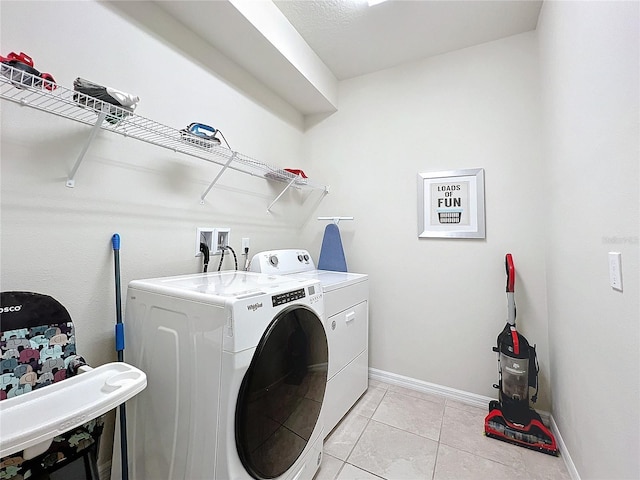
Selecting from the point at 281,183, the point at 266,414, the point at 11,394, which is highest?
the point at 281,183

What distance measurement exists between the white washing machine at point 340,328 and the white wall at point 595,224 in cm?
115

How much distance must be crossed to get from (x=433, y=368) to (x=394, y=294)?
627 millimetres

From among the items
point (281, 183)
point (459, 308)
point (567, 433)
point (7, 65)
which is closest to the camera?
point (7, 65)

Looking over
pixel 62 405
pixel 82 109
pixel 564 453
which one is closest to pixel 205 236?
pixel 82 109

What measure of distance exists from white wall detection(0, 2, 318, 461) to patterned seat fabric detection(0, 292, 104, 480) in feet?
0.42

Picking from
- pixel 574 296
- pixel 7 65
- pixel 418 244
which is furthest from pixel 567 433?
pixel 7 65

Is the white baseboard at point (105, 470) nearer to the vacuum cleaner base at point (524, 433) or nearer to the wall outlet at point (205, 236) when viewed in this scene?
the wall outlet at point (205, 236)

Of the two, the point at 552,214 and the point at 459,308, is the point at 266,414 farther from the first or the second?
the point at 552,214

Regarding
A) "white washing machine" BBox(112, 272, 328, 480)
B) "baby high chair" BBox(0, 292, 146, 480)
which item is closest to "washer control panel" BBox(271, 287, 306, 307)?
"white washing machine" BBox(112, 272, 328, 480)

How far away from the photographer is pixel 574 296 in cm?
133

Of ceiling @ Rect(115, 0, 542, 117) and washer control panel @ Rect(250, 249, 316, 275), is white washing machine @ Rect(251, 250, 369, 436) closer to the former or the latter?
washer control panel @ Rect(250, 249, 316, 275)

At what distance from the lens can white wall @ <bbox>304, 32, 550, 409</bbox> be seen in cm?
193

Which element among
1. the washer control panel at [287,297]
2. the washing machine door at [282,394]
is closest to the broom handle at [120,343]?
the washing machine door at [282,394]

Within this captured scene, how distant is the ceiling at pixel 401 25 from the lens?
5.79 ft
